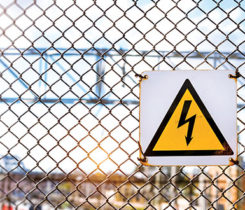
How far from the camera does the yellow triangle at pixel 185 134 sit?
144 cm

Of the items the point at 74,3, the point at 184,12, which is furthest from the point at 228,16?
the point at 74,3

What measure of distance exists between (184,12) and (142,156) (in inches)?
31.6

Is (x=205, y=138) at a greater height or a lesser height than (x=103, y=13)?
lesser

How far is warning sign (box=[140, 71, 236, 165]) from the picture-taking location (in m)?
1.44

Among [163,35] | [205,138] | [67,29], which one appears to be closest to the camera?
[205,138]

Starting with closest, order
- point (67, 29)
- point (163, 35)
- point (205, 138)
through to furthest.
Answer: point (205, 138)
point (163, 35)
point (67, 29)

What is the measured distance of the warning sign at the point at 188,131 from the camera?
144 centimetres

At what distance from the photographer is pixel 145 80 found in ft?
4.92

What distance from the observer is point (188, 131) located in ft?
4.76

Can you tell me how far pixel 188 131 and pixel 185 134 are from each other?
0.02 metres

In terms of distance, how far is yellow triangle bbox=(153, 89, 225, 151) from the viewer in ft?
4.72

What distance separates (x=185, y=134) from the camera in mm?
1449

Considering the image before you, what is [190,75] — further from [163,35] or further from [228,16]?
[228,16]

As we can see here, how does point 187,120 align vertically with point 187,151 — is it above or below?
above
